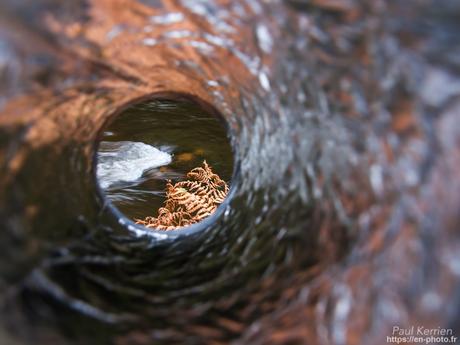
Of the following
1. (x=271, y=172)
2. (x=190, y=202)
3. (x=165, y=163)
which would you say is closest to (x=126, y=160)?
(x=165, y=163)

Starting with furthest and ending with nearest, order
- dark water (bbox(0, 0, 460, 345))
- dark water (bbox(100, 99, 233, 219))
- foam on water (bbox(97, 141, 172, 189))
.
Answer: foam on water (bbox(97, 141, 172, 189)) < dark water (bbox(100, 99, 233, 219)) < dark water (bbox(0, 0, 460, 345))

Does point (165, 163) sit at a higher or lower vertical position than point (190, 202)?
higher

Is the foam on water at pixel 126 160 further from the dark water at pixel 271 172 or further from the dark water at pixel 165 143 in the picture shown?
the dark water at pixel 271 172

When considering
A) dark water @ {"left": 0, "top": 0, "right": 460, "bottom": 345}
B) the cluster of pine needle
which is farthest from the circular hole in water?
dark water @ {"left": 0, "top": 0, "right": 460, "bottom": 345}

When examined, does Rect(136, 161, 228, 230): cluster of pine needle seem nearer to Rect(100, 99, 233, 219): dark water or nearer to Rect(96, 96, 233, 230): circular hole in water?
Rect(96, 96, 233, 230): circular hole in water

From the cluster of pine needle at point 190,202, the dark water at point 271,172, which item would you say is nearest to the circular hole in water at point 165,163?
the cluster of pine needle at point 190,202

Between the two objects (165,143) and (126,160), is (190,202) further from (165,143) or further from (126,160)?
(165,143)

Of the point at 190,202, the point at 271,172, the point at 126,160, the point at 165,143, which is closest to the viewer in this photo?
the point at 271,172
